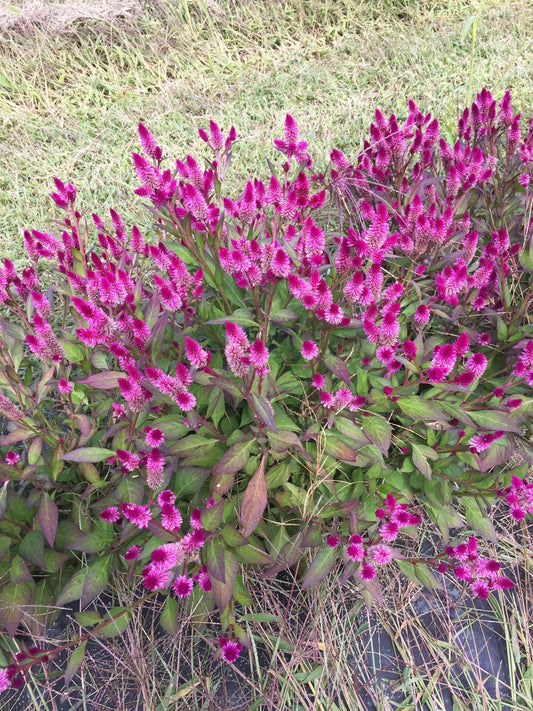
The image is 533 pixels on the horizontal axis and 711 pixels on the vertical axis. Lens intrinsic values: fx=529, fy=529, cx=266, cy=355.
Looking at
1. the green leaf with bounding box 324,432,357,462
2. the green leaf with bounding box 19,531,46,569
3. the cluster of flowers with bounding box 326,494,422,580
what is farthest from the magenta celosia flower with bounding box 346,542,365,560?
the green leaf with bounding box 19,531,46,569

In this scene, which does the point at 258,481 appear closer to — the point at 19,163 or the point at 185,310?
the point at 185,310

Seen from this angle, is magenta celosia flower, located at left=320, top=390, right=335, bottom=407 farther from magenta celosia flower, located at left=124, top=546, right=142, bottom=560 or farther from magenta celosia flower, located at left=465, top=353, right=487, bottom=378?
magenta celosia flower, located at left=124, top=546, right=142, bottom=560

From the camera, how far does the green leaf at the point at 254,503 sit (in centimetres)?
146

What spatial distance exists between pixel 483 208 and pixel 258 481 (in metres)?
1.74

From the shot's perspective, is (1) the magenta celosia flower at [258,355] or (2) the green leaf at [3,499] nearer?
(1) the magenta celosia flower at [258,355]

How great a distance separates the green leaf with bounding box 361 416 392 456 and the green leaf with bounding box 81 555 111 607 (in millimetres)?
890

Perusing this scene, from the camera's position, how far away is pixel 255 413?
59.6 inches

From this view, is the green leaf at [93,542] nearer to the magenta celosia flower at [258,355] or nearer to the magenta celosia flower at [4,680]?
the magenta celosia flower at [4,680]

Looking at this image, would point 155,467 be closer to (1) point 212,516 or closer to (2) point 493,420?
(1) point 212,516

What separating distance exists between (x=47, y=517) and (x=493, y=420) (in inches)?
54.0

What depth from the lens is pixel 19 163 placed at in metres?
3.93

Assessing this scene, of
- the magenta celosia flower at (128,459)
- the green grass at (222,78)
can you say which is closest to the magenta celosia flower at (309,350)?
the magenta celosia flower at (128,459)

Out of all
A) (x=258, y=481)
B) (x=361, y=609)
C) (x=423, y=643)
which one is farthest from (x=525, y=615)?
(x=258, y=481)

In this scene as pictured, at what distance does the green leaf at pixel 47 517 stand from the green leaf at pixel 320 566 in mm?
746
